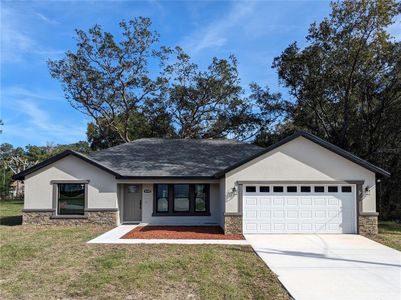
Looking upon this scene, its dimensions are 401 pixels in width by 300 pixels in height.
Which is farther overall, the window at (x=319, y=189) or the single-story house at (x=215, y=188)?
the window at (x=319, y=189)

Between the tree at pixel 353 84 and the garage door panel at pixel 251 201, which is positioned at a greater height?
the tree at pixel 353 84

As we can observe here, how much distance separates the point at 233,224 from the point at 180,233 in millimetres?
2251

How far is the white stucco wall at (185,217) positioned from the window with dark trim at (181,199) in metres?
0.21

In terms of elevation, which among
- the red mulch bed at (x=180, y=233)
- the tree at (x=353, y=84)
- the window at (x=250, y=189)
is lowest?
the red mulch bed at (x=180, y=233)

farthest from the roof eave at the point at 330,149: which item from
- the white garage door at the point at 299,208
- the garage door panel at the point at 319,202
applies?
the garage door panel at the point at 319,202

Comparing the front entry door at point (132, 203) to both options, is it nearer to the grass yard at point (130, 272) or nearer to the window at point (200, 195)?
the window at point (200, 195)

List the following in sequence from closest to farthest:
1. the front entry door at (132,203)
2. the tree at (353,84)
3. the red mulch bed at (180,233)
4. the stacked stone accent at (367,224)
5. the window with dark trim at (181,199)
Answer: the red mulch bed at (180,233) → the stacked stone accent at (367,224) → the window with dark trim at (181,199) → the front entry door at (132,203) → the tree at (353,84)

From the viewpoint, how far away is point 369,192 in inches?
605

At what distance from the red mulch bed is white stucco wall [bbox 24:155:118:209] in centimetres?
226

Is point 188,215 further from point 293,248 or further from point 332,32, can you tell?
point 332,32

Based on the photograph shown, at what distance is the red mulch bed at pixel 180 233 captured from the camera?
14123 millimetres

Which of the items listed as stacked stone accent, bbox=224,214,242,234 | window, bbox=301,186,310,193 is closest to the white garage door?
window, bbox=301,186,310,193

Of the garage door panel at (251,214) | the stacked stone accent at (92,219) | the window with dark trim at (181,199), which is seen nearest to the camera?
the garage door panel at (251,214)

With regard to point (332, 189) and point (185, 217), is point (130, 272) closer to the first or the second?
point (185, 217)
